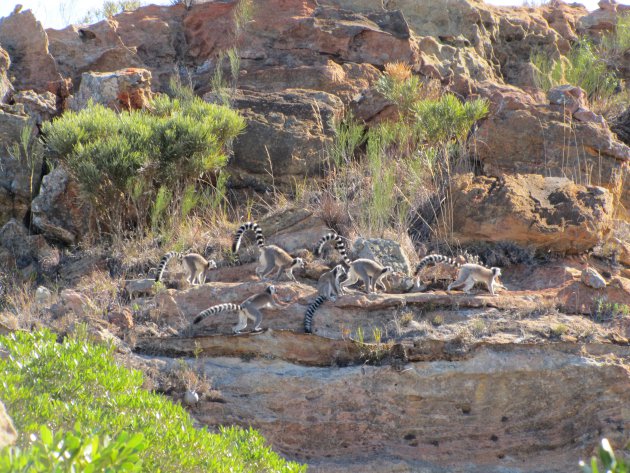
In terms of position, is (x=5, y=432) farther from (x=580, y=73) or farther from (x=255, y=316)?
(x=580, y=73)

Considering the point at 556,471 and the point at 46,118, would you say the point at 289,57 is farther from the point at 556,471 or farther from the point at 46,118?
the point at 556,471

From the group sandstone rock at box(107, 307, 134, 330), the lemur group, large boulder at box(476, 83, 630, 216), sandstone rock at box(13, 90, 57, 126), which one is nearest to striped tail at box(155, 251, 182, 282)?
the lemur group

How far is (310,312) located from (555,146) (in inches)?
255

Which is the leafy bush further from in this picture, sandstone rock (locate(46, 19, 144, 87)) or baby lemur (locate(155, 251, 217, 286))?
baby lemur (locate(155, 251, 217, 286))

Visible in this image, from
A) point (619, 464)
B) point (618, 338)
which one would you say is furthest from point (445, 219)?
point (619, 464)

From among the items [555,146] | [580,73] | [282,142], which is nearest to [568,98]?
[555,146]

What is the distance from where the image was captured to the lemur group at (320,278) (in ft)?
37.7

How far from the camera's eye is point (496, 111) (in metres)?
16.4

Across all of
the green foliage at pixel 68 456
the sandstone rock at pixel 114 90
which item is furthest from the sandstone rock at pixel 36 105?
the green foliage at pixel 68 456

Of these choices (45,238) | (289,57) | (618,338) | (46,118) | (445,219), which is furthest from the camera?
(289,57)

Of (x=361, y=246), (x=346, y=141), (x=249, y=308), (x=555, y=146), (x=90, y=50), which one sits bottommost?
(x=249, y=308)

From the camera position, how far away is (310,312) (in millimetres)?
11516

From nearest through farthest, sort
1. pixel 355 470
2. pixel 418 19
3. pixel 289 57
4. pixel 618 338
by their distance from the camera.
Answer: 1. pixel 355 470
2. pixel 618 338
3. pixel 289 57
4. pixel 418 19

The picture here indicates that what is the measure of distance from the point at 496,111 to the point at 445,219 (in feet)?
11.7
